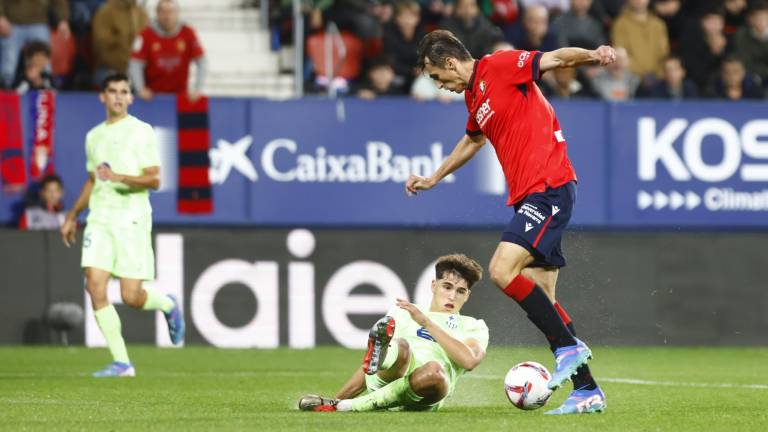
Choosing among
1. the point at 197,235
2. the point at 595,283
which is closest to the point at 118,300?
the point at 197,235

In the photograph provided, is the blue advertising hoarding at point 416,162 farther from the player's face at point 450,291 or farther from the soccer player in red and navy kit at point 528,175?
the player's face at point 450,291

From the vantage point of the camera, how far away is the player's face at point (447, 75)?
985 centimetres

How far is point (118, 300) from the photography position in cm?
1708

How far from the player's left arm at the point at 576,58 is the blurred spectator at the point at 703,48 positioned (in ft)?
34.4

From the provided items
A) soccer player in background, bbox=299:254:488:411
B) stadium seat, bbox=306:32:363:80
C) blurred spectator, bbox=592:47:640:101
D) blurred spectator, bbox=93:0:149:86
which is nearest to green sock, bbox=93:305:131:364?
soccer player in background, bbox=299:254:488:411

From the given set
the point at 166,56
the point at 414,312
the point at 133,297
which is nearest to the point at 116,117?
the point at 133,297

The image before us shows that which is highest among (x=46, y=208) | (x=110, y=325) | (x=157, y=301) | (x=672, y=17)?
(x=672, y=17)

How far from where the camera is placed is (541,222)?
960cm

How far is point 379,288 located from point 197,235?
1984 mm

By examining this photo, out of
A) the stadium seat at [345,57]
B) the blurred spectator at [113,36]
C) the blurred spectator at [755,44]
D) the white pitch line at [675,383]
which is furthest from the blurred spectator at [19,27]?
the blurred spectator at [755,44]

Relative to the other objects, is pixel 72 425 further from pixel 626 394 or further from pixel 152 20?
pixel 152 20

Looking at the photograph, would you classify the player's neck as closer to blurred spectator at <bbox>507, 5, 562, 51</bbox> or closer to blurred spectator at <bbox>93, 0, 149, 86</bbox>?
blurred spectator at <bbox>93, 0, 149, 86</bbox>

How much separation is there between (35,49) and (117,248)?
16.8ft

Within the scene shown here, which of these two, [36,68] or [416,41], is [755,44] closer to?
[416,41]
